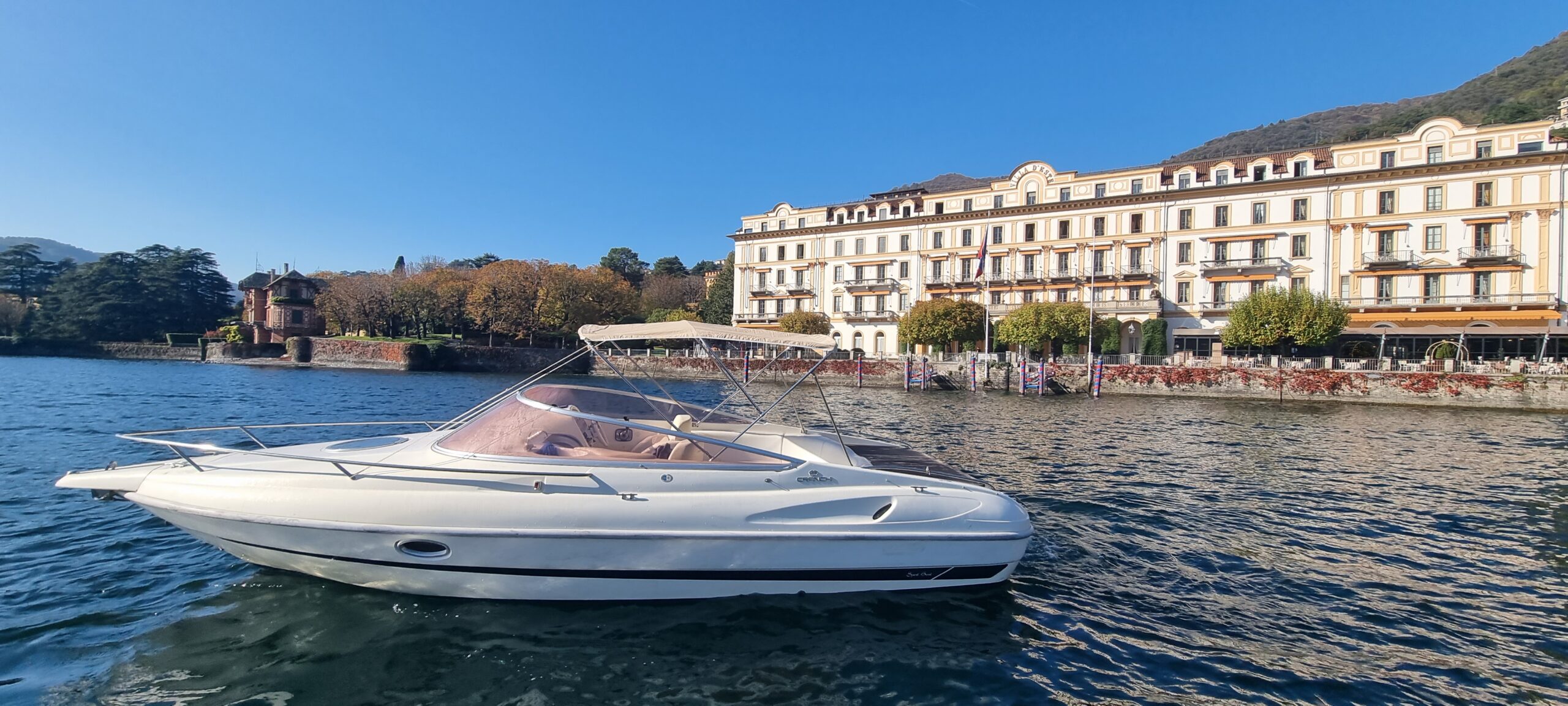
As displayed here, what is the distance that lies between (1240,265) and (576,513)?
5536 cm

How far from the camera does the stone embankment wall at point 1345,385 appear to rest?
31.8 m

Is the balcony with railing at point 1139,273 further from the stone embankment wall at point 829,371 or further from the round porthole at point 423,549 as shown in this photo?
the round porthole at point 423,549

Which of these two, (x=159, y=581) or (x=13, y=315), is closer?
(x=159, y=581)

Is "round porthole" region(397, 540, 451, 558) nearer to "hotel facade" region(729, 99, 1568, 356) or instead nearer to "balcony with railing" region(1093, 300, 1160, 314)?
"hotel facade" region(729, 99, 1568, 356)

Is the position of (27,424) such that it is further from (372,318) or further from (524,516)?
(372,318)

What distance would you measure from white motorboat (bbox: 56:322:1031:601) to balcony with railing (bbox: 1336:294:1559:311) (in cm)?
5012

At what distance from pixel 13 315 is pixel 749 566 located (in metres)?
110

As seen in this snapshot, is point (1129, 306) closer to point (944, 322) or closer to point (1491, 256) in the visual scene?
point (944, 322)

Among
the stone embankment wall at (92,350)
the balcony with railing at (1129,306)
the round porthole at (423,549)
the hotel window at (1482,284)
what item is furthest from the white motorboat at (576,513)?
the stone embankment wall at (92,350)

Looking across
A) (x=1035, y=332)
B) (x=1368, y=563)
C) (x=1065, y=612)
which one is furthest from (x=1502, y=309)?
(x=1065, y=612)

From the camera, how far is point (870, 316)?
63.1m

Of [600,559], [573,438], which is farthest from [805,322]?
[600,559]

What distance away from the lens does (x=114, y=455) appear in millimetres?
12938

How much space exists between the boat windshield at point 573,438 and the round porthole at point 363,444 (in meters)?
1.13
